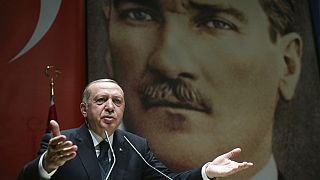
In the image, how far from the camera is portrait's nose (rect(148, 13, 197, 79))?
12.1ft

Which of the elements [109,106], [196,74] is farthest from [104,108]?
[196,74]

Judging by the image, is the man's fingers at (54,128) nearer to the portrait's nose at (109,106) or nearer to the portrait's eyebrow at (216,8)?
the portrait's nose at (109,106)

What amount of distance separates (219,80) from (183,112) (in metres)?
0.43

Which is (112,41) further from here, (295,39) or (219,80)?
(295,39)

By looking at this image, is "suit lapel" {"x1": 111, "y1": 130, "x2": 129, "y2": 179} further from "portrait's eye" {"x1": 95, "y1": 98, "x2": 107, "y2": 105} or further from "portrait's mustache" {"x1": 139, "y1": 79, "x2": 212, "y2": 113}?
"portrait's mustache" {"x1": 139, "y1": 79, "x2": 212, "y2": 113}

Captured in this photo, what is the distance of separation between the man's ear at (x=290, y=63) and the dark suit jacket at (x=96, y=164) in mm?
1902

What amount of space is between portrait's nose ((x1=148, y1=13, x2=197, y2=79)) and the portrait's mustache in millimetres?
77

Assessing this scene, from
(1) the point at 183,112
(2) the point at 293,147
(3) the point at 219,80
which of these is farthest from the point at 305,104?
(1) the point at 183,112

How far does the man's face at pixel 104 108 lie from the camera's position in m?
2.21

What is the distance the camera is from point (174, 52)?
12.2 ft

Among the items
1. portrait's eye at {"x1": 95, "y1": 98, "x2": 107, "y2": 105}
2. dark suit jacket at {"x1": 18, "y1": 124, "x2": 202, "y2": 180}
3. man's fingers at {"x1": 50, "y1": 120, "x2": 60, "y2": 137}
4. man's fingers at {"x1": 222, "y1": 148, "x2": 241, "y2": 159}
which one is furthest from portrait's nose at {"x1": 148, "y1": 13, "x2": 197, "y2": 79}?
man's fingers at {"x1": 50, "y1": 120, "x2": 60, "y2": 137}

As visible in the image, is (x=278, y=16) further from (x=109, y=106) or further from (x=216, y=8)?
(x=109, y=106)

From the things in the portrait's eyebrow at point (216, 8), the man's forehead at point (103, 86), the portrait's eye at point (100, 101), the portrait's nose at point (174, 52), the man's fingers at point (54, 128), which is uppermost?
the man's fingers at point (54, 128)

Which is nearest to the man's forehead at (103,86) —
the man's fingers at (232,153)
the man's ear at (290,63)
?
the man's fingers at (232,153)
